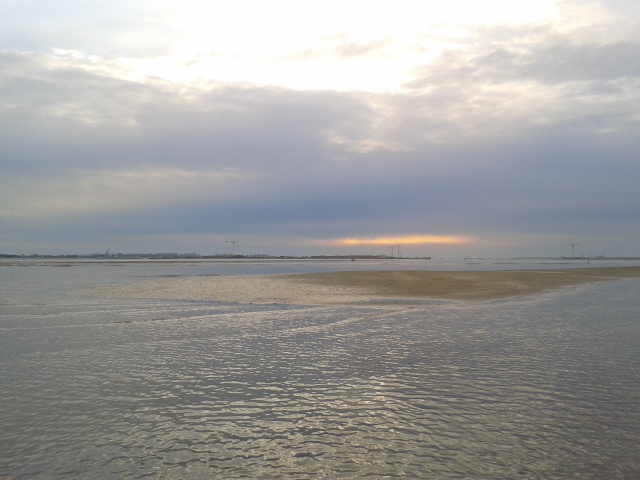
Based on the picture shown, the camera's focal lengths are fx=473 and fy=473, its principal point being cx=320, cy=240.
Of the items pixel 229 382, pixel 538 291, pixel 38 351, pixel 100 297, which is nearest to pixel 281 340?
pixel 229 382

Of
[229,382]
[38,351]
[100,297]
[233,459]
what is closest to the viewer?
[233,459]

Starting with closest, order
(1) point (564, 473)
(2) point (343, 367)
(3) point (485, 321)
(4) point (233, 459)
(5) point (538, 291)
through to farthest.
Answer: (1) point (564, 473), (4) point (233, 459), (2) point (343, 367), (3) point (485, 321), (5) point (538, 291)

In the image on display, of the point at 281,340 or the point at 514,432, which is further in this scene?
the point at 281,340

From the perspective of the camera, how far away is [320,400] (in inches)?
477

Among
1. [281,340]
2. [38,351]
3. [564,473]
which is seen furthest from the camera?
[281,340]

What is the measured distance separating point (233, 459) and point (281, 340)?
36.9ft

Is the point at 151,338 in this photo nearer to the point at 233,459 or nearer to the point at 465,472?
the point at 233,459

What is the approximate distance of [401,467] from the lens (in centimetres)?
842

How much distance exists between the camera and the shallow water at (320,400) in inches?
341

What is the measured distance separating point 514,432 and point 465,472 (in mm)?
2359

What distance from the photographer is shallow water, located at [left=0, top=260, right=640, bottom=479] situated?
866cm

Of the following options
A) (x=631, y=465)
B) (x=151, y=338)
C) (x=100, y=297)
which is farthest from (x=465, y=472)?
(x=100, y=297)

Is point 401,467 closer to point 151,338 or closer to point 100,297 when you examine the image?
point 151,338

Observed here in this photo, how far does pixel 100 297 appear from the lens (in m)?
37.7
